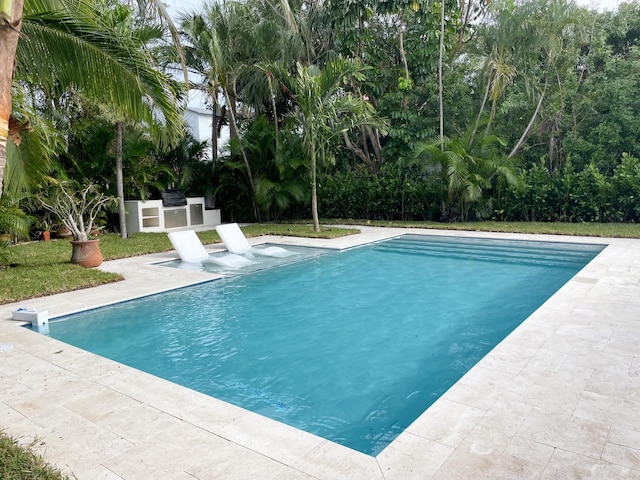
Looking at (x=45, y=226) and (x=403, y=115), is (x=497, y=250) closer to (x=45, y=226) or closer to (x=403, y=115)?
(x=403, y=115)

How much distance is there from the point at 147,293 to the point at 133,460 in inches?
182

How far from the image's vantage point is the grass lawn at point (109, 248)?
7313mm

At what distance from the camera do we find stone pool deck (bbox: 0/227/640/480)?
2.60m

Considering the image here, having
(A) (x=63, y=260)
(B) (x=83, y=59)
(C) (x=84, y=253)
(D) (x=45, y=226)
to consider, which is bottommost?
(A) (x=63, y=260)

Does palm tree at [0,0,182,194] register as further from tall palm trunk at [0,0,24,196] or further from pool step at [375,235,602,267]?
pool step at [375,235,602,267]

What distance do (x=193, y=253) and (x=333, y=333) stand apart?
522 centimetres

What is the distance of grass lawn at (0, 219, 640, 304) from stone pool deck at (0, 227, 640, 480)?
2765mm

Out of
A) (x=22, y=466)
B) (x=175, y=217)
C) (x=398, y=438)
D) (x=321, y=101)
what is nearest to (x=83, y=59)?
(x=22, y=466)

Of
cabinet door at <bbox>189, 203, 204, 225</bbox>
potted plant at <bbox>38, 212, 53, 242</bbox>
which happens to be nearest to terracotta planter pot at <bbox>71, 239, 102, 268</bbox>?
potted plant at <bbox>38, 212, 53, 242</bbox>

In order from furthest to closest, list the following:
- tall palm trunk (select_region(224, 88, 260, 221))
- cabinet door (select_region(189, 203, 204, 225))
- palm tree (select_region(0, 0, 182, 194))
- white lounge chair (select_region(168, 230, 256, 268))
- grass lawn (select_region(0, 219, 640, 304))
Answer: cabinet door (select_region(189, 203, 204, 225)), tall palm trunk (select_region(224, 88, 260, 221)), white lounge chair (select_region(168, 230, 256, 268)), grass lawn (select_region(0, 219, 640, 304)), palm tree (select_region(0, 0, 182, 194))

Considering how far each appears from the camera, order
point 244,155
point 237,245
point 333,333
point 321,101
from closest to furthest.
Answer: point 333,333
point 237,245
point 321,101
point 244,155

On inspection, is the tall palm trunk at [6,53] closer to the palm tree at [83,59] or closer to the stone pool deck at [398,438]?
the palm tree at [83,59]

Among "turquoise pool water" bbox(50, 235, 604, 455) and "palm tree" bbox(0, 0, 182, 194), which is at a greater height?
"palm tree" bbox(0, 0, 182, 194)

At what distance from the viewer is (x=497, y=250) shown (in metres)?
10.5
